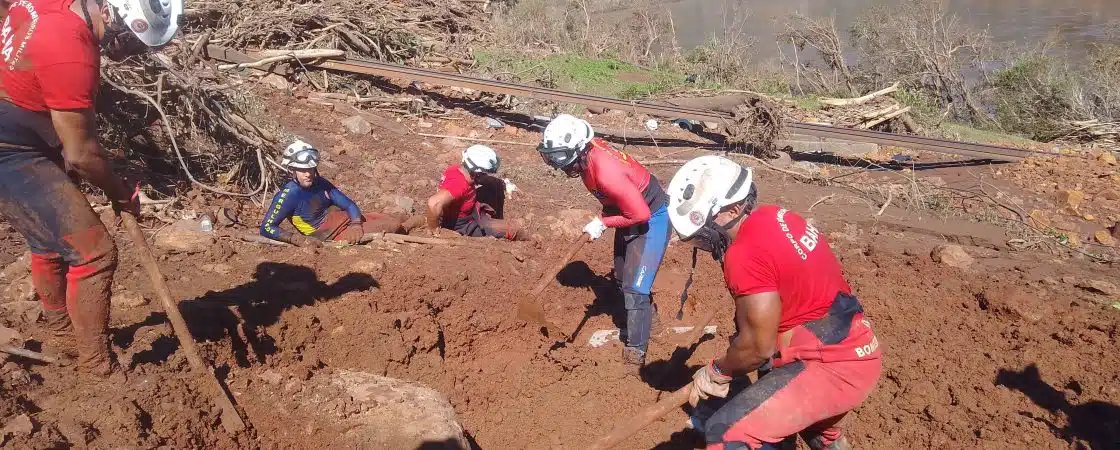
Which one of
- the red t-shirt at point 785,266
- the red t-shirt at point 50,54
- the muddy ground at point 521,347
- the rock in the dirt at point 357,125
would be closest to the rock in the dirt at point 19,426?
the muddy ground at point 521,347

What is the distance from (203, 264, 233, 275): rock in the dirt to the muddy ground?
0.02m

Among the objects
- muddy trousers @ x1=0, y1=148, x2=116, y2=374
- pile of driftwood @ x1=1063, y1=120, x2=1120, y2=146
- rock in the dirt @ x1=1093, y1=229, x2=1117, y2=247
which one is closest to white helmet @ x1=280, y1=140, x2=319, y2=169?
muddy trousers @ x1=0, y1=148, x2=116, y2=374

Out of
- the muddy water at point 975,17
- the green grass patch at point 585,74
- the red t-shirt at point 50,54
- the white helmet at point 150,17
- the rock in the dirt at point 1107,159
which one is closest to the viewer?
the red t-shirt at point 50,54

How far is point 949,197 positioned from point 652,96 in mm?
5245

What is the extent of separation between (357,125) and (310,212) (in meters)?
3.57

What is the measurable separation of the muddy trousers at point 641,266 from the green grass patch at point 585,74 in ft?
26.3

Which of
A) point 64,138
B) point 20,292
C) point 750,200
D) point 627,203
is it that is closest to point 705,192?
point 750,200

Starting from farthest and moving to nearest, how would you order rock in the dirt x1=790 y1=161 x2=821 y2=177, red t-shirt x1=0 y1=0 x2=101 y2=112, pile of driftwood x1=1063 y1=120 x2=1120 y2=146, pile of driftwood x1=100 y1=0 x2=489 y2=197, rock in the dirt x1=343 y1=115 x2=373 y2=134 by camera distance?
pile of driftwood x1=1063 y1=120 x2=1120 y2=146
rock in the dirt x1=790 y1=161 x2=821 y2=177
rock in the dirt x1=343 y1=115 x2=373 y2=134
pile of driftwood x1=100 y1=0 x2=489 y2=197
red t-shirt x1=0 y1=0 x2=101 y2=112

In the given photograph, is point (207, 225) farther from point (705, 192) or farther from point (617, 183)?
point (705, 192)

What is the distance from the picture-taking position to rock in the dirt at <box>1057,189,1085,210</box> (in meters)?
8.95

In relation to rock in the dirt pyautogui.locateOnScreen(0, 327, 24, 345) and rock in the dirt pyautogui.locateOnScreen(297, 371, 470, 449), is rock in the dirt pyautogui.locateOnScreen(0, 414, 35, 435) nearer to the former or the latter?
rock in the dirt pyautogui.locateOnScreen(0, 327, 24, 345)

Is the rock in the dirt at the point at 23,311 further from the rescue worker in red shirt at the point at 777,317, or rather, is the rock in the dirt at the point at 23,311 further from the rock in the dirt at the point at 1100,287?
the rock in the dirt at the point at 1100,287

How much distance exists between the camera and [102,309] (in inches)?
135

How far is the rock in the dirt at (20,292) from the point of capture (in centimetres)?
430
